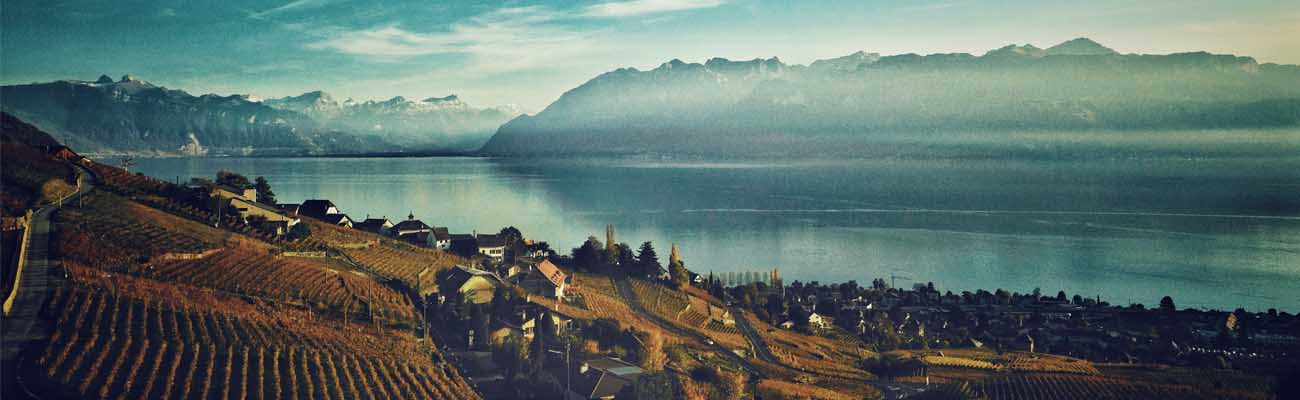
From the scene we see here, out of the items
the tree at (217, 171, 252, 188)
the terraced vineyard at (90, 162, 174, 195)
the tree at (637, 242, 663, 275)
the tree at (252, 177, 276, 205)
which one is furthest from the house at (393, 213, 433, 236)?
the tree at (637, 242, 663, 275)

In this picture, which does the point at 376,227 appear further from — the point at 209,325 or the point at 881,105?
the point at 881,105

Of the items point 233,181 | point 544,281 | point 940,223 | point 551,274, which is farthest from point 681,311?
point 940,223

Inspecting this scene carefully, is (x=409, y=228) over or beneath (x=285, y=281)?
beneath

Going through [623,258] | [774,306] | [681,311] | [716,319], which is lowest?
[774,306]

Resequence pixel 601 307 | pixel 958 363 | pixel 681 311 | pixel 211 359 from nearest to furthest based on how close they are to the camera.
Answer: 1. pixel 211 359
2. pixel 601 307
3. pixel 958 363
4. pixel 681 311

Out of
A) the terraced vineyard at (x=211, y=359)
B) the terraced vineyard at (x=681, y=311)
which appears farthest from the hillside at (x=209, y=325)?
the terraced vineyard at (x=681, y=311)

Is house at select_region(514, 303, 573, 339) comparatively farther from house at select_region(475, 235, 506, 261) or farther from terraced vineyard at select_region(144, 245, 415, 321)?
house at select_region(475, 235, 506, 261)

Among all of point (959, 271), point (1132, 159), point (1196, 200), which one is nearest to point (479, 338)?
point (959, 271)
